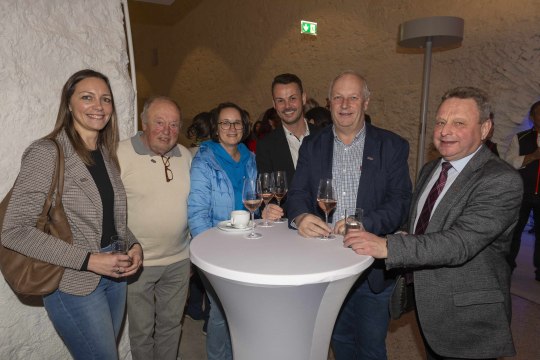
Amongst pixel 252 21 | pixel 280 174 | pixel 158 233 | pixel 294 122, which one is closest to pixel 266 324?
pixel 280 174

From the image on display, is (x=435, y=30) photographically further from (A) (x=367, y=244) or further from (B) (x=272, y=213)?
(A) (x=367, y=244)

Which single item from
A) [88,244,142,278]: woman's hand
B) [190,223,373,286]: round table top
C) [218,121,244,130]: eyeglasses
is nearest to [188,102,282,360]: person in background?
[218,121,244,130]: eyeglasses

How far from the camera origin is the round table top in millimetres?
1479

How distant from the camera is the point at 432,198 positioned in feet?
6.12

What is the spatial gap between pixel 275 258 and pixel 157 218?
1.02 metres

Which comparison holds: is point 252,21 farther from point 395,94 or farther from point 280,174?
point 280,174

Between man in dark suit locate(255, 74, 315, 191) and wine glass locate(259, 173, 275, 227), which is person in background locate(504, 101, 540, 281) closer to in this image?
man in dark suit locate(255, 74, 315, 191)

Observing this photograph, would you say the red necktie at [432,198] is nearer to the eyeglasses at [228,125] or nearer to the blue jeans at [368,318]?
the blue jeans at [368,318]

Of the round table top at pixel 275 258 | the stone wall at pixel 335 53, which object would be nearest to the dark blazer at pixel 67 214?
the round table top at pixel 275 258

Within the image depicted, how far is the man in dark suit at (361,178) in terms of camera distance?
87.5 inches

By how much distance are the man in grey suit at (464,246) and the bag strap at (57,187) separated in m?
1.32

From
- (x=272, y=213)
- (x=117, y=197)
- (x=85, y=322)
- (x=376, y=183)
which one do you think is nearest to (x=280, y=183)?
(x=272, y=213)

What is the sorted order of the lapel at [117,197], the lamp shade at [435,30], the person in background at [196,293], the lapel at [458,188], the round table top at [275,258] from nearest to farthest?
the round table top at [275,258] → the lapel at [458,188] → the lapel at [117,197] → the person in background at [196,293] → the lamp shade at [435,30]

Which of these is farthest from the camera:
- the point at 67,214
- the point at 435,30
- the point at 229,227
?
the point at 435,30
